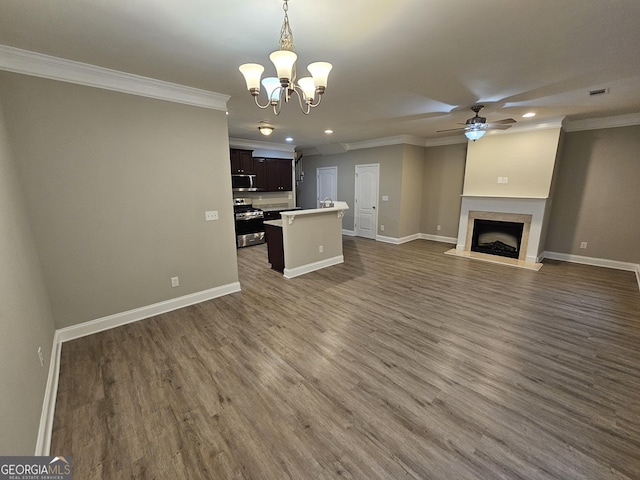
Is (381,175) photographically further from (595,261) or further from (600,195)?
(595,261)

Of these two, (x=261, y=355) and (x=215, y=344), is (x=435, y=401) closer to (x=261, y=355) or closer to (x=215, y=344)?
(x=261, y=355)

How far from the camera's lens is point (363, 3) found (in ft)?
5.28

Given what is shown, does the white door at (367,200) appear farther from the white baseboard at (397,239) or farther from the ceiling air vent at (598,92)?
the ceiling air vent at (598,92)

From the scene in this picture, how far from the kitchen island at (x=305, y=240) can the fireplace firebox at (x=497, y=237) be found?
320cm

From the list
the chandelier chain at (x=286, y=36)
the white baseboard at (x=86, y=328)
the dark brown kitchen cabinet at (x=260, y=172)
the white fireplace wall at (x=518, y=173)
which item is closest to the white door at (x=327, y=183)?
the dark brown kitchen cabinet at (x=260, y=172)

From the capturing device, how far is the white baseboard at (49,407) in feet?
5.04

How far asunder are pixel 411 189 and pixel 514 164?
2.25 metres

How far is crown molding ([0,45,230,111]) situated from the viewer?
220 cm

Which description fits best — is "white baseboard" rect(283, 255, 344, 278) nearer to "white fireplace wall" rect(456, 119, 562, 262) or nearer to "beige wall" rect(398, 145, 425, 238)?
"beige wall" rect(398, 145, 425, 238)

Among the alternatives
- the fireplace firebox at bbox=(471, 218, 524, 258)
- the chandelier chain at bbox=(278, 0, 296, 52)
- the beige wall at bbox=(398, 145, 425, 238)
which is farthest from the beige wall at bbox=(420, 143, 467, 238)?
the chandelier chain at bbox=(278, 0, 296, 52)

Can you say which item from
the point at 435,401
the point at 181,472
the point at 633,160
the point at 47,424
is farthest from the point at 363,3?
the point at 633,160

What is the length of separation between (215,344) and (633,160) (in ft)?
23.0

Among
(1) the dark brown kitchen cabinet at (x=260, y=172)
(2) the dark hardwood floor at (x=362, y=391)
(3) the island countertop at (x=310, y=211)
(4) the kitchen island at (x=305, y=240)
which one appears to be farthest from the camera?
(1) the dark brown kitchen cabinet at (x=260, y=172)

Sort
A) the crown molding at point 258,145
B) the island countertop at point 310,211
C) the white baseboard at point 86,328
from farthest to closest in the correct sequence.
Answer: the crown molding at point 258,145, the island countertop at point 310,211, the white baseboard at point 86,328
